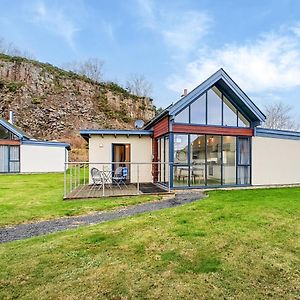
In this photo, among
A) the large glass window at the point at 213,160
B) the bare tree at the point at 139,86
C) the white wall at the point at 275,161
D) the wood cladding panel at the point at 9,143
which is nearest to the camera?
the large glass window at the point at 213,160

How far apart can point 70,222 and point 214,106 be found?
8.40 meters

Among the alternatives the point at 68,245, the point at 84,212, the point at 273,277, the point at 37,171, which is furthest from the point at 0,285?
the point at 37,171

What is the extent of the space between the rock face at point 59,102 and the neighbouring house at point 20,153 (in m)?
15.2

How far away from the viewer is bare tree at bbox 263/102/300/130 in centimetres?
3541

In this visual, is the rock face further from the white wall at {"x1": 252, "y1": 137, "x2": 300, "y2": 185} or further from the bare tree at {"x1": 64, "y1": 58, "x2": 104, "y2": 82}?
the white wall at {"x1": 252, "y1": 137, "x2": 300, "y2": 185}

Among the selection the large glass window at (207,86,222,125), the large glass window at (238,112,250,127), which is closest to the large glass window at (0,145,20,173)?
the large glass window at (207,86,222,125)

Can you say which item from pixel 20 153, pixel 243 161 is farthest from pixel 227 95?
pixel 20 153

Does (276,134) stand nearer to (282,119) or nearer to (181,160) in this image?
(181,160)

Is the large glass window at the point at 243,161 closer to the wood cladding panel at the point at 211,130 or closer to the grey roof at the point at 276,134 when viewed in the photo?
the wood cladding panel at the point at 211,130

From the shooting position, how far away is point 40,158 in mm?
23891

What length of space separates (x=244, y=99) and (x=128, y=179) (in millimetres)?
6901

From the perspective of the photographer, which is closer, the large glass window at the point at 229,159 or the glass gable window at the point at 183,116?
the glass gable window at the point at 183,116

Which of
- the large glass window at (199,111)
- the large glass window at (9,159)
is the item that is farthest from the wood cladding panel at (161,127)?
the large glass window at (9,159)

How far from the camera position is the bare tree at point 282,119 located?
35406 mm
